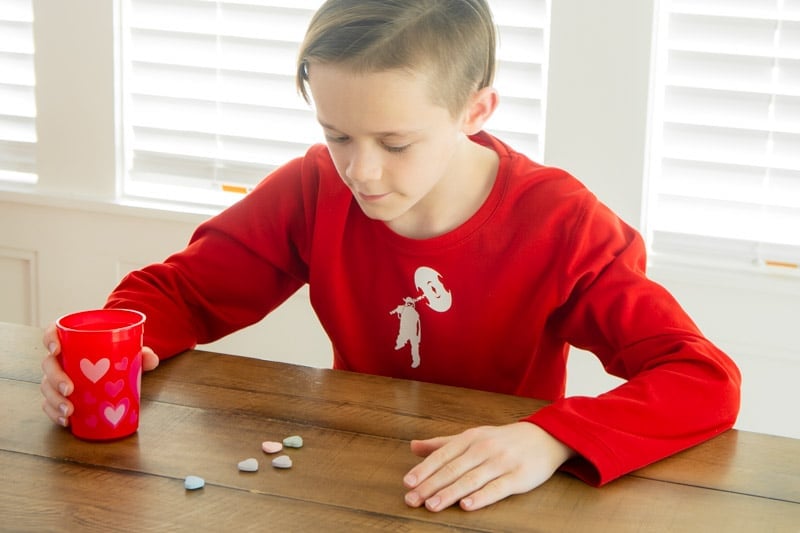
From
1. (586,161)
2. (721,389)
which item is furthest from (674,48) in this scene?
(721,389)

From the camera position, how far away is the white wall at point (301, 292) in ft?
7.89

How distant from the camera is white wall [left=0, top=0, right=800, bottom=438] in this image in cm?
241

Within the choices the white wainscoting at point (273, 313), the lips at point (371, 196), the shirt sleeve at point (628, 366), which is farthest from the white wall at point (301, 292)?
the lips at point (371, 196)

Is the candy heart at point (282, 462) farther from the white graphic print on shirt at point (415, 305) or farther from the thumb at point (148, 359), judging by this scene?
the white graphic print on shirt at point (415, 305)

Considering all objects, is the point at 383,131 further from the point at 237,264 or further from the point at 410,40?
the point at 237,264

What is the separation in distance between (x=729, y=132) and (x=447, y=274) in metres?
1.15

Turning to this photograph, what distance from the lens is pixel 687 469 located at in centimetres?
A: 112

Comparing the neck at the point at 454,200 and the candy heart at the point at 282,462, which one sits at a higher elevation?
the neck at the point at 454,200

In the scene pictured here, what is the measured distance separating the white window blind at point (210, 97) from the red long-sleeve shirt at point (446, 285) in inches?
43.0

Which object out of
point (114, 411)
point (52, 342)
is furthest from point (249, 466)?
point (52, 342)

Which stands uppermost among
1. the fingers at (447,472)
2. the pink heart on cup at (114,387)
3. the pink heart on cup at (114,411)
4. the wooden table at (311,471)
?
the pink heart on cup at (114,387)

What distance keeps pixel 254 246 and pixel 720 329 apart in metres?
1.30

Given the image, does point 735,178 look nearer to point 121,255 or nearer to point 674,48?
point 674,48

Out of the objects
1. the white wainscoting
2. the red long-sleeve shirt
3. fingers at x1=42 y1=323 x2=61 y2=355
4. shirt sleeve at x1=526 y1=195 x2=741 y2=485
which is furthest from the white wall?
fingers at x1=42 y1=323 x2=61 y2=355
